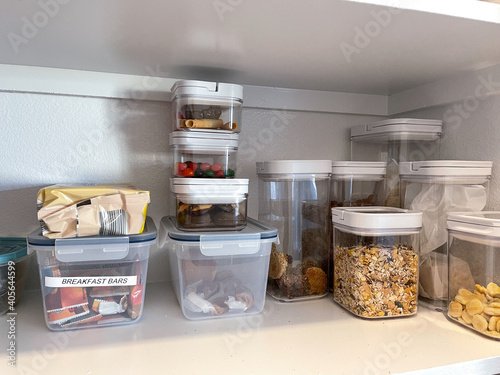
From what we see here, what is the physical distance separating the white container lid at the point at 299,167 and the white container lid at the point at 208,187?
0.10 metres

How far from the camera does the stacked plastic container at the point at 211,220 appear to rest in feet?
2.46

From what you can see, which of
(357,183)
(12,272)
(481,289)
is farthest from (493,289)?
(12,272)

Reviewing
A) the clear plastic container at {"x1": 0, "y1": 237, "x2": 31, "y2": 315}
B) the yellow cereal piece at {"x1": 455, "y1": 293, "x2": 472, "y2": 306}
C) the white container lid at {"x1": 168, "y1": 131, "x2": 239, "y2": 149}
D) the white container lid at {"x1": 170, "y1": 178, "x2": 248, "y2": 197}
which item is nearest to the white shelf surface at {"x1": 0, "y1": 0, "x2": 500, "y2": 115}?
the white container lid at {"x1": 168, "y1": 131, "x2": 239, "y2": 149}

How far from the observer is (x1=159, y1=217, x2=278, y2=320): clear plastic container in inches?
29.2

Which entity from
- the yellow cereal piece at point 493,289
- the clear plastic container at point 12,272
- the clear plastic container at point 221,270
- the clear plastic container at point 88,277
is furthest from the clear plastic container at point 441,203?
the clear plastic container at point 12,272

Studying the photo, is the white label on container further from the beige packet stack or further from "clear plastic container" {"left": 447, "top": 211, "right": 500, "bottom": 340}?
"clear plastic container" {"left": 447, "top": 211, "right": 500, "bottom": 340}

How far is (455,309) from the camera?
2.44ft

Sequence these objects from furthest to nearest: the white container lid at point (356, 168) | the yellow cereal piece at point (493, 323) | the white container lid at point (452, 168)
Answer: the white container lid at point (356, 168) < the white container lid at point (452, 168) < the yellow cereal piece at point (493, 323)

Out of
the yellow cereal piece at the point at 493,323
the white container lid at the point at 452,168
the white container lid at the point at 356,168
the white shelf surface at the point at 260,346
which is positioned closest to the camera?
the white shelf surface at the point at 260,346

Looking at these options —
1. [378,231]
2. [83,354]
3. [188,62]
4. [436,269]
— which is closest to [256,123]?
[188,62]

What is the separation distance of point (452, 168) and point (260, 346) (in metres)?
0.53

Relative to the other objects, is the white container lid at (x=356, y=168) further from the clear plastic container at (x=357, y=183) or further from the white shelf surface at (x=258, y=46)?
the white shelf surface at (x=258, y=46)

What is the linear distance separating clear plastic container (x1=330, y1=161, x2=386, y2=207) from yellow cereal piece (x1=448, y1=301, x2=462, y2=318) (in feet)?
0.98

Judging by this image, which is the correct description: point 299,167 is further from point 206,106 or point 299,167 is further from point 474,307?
point 474,307
